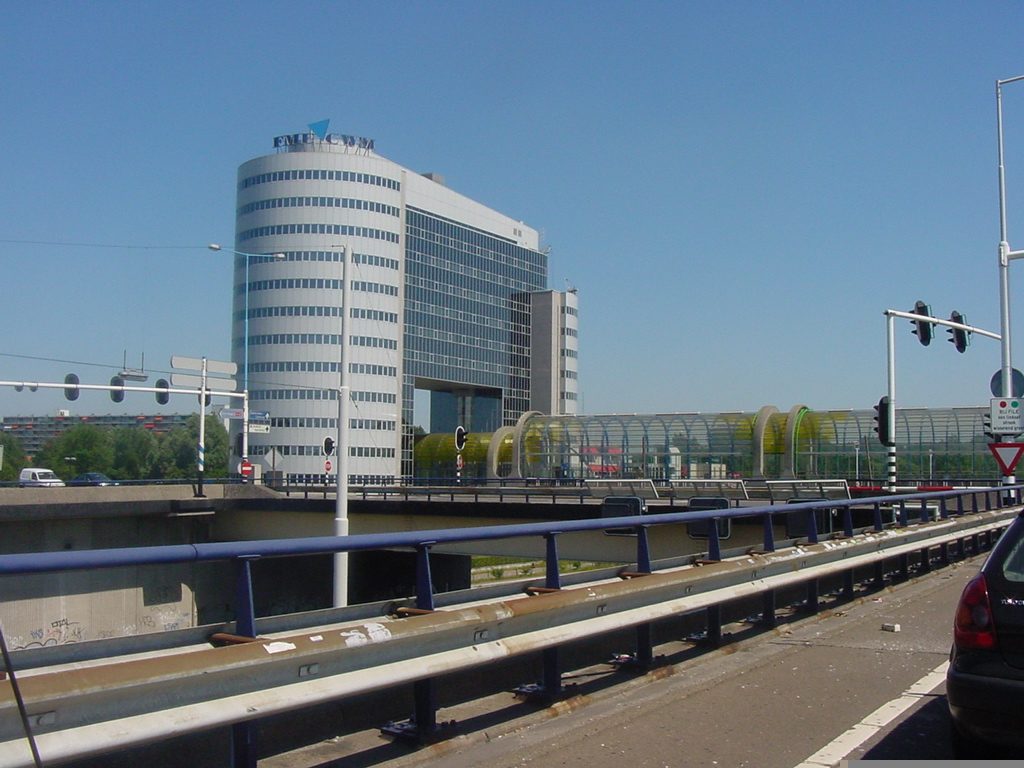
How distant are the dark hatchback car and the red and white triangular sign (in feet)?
69.2

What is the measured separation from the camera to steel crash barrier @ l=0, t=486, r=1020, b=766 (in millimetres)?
3984

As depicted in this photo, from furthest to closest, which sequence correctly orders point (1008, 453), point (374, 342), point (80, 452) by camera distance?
point (374, 342)
point (80, 452)
point (1008, 453)

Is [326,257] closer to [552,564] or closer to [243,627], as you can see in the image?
[552,564]

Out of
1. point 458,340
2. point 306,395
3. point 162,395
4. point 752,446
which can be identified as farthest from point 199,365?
point 458,340

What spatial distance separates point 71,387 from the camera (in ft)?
134

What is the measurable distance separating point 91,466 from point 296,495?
1281 inches

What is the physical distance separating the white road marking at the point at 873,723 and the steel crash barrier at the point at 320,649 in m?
1.57

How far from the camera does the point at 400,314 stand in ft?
405

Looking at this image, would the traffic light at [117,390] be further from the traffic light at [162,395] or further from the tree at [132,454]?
the tree at [132,454]

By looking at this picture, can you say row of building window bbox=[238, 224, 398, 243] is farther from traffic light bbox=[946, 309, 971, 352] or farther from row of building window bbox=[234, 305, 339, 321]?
traffic light bbox=[946, 309, 971, 352]

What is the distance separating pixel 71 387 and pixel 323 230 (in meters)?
79.9

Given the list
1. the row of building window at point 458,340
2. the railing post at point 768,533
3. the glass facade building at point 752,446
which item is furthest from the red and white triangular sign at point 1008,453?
the row of building window at point 458,340

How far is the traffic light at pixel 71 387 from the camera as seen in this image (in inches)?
1612

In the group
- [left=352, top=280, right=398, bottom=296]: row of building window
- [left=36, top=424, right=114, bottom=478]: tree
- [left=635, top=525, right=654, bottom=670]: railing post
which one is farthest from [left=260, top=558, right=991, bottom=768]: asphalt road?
[left=352, top=280, right=398, bottom=296]: row of building window
